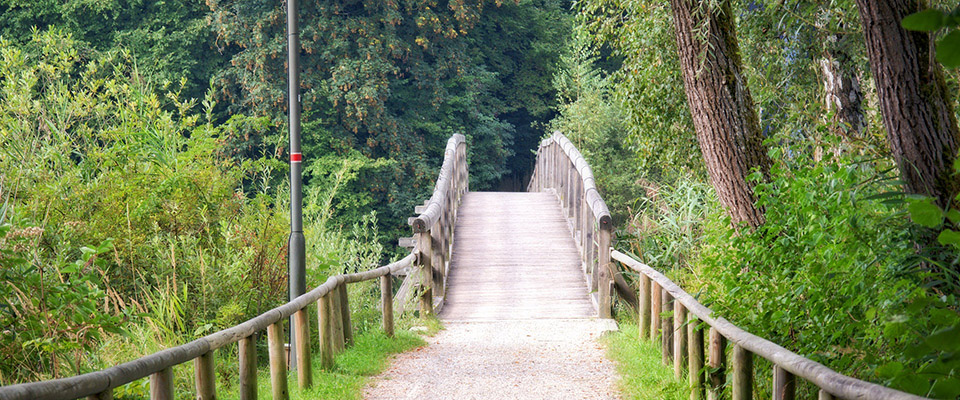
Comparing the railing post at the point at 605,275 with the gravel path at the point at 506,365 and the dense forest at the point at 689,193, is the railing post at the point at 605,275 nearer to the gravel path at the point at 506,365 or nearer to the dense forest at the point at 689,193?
the gravel path at the point at 506,365

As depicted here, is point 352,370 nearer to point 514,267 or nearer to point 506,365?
point 506,365

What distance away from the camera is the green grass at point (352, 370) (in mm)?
5688

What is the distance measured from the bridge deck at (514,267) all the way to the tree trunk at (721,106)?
3.96m

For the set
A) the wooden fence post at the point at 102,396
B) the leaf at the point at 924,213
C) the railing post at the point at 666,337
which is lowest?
the railing post at the point at 666,337

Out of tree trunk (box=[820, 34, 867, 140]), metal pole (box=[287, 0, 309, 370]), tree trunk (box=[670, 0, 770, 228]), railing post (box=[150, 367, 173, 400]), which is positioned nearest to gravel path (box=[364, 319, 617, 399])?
metal pole (box=[287, 0, 309, 370])

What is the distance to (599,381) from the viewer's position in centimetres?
634

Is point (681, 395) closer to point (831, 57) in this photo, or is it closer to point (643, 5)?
point (831, 57)

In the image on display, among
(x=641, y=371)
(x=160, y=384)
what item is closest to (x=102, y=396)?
(x=160, y=384)

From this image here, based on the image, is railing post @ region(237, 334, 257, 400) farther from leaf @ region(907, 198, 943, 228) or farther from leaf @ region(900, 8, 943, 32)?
leaf @ region(900, 8, 943, 32)

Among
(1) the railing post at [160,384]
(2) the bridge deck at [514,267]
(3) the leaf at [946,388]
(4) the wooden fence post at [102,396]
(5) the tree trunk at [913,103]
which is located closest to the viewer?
(3) the leaf at [946,388]

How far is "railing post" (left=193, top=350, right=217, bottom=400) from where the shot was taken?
4.02 metres

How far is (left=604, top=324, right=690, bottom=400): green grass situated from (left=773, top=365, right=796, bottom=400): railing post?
1.75m

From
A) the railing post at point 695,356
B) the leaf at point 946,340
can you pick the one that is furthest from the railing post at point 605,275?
the leaf at point 946,340

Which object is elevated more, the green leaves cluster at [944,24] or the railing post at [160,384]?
the green leaves cluster at [944,24]
